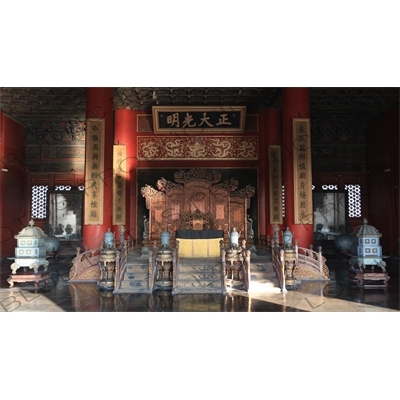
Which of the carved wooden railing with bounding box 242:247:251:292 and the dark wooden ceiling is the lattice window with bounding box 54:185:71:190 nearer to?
the dark wooden ceiling

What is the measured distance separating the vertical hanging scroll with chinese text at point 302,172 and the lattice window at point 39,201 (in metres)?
8.54

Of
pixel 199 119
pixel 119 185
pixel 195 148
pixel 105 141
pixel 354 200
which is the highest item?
pixel 199 119

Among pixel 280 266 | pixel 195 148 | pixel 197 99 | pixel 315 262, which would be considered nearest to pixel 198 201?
Answer: pixel 195 148

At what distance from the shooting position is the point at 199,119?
9.49 meters

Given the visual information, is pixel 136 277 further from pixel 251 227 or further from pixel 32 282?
pixel 251 227

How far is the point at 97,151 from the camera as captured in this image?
765 centimetres

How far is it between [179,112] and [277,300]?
6.02 meters

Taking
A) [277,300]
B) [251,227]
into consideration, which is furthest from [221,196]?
[277,300]

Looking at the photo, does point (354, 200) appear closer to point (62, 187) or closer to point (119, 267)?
point (119, 267)

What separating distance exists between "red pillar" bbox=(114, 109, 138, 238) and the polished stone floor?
352 cm

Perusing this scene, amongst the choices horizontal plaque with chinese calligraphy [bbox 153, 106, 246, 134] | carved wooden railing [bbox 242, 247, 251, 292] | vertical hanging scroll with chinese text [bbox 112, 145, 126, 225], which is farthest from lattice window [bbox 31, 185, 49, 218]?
carved wooden railing [bbox 242, 247, 251, 292]

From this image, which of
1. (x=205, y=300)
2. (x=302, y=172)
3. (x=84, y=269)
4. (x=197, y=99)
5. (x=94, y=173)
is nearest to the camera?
(x=205, y=300)

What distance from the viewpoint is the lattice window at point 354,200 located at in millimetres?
11539

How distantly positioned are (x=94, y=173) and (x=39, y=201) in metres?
5.35
